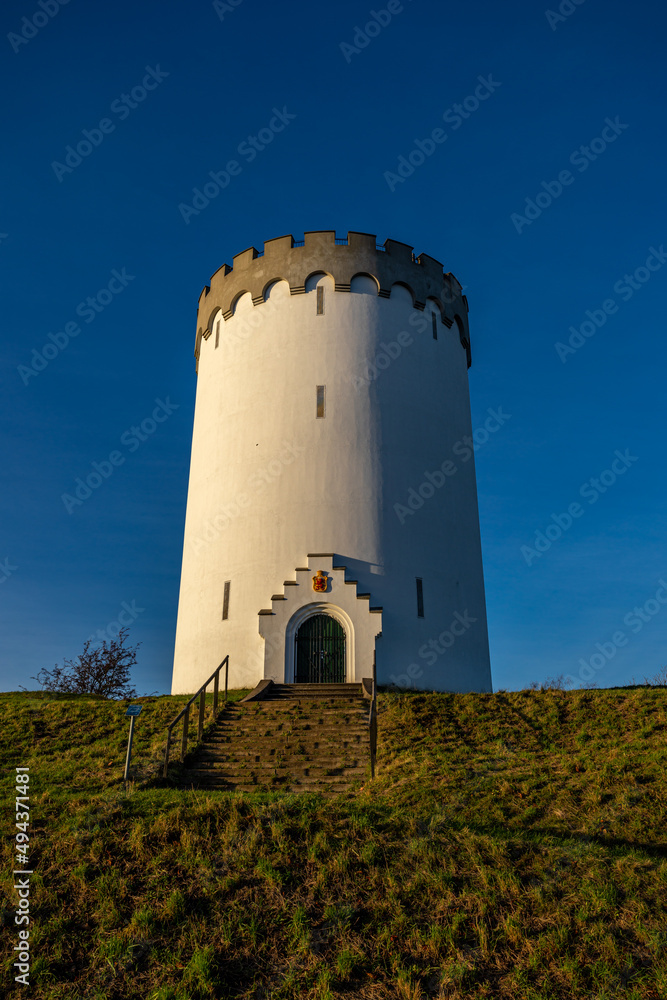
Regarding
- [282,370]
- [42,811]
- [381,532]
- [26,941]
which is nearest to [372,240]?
[282,370]

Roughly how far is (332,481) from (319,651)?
5150 millimetres

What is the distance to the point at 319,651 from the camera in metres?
21.7

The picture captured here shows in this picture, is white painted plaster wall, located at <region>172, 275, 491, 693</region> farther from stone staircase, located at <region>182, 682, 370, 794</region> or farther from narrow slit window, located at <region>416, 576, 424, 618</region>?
stone staircase, located at <region>182, 682, 370, 794</region>

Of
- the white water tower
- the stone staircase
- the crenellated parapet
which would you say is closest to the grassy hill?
the stone staircase

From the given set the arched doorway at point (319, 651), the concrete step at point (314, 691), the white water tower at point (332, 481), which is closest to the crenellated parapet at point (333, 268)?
the white water tower at point (332, 481)

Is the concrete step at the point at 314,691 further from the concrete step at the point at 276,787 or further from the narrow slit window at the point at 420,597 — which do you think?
the concrete step at the point at 276,787

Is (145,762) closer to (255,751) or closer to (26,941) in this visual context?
(255,751)

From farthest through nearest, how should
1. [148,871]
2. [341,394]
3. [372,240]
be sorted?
[372,240], [341,394], [148,871]

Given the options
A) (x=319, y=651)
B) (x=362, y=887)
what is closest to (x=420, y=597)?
(x=319, y=651)

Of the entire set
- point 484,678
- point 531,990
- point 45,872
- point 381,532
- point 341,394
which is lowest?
point 531,990

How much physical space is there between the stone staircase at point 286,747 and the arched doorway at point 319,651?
260cm

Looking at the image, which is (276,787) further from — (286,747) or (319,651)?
(319,651)

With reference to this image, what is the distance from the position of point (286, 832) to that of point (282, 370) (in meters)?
17.7

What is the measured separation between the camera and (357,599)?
21844 mm
